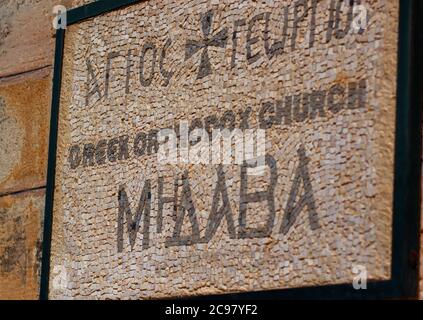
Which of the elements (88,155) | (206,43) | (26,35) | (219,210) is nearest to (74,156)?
(88,155)

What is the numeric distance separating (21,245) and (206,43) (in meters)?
1.51

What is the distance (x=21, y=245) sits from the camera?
7.31 m

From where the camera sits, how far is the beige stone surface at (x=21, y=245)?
7.23 metres

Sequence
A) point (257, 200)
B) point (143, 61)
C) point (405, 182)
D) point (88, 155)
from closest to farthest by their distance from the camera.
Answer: point (405, 182)
point (257, 200)
point (143, 61)
point (88, 155)

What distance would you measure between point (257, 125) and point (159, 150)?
62 cm

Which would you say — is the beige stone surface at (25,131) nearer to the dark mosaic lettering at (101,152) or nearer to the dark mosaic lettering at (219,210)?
the dark mosaic lettering at (101,152)

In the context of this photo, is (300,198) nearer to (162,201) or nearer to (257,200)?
(257,200)

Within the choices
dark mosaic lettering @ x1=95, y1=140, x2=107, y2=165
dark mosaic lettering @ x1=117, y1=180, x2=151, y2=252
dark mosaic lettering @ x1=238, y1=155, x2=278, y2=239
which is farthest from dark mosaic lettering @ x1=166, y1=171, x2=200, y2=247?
dark mosaic lettering @ x1=95, y1=140, x2=107, y2=165

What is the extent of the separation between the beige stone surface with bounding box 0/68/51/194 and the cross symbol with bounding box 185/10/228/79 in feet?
3.35

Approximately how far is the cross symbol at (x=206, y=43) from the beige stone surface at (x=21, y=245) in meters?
1.18

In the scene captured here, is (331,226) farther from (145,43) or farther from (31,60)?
(31,60)

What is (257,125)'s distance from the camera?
6301 millimetres
